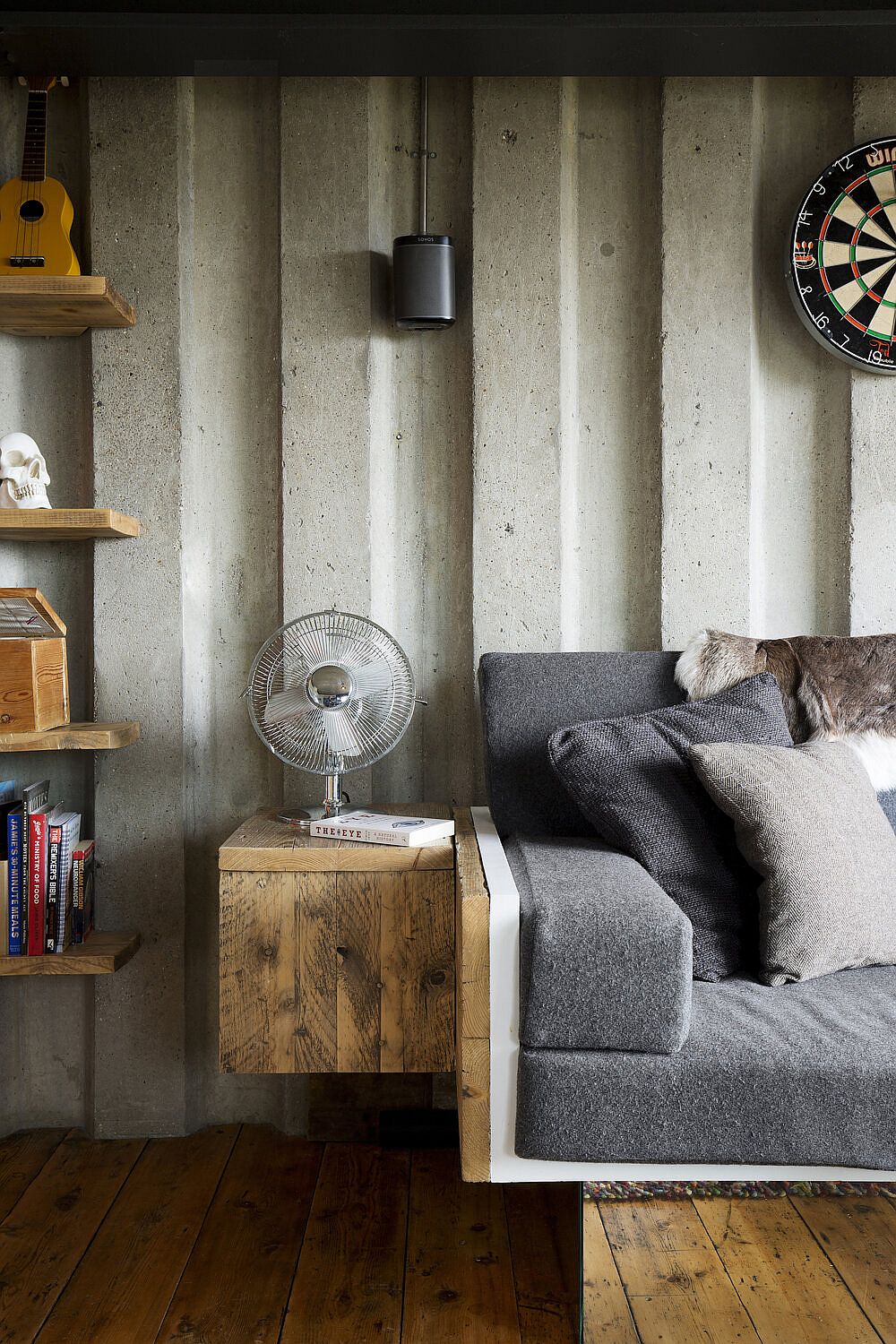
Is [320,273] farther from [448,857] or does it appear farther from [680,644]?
[448,857]

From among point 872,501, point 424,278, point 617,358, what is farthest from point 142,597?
point 872,501

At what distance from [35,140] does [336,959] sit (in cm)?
197

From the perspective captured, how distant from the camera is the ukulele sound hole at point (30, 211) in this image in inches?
94.0

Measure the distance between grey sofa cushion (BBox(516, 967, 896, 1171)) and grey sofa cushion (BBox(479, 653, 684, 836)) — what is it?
0.66 metres

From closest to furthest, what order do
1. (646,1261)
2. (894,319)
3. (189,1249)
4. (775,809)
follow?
1. (646,1261)
2. (775,809)
3. (189,1249)
4. (894,319)

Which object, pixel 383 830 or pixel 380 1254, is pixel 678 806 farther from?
pixel 380 1254

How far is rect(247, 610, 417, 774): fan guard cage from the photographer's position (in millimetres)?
2229

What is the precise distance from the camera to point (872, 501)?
2.52 metres

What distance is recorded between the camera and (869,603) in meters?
2.53

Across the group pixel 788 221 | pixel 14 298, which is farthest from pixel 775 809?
pixel 14 298

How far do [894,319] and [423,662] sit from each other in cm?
138

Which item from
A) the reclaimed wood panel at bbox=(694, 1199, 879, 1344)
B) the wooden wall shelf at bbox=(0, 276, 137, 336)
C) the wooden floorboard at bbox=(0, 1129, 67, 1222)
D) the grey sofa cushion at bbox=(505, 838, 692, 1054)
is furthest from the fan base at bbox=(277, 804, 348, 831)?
the wooden wall shelf at bbox=(0, 276, 137, 336)

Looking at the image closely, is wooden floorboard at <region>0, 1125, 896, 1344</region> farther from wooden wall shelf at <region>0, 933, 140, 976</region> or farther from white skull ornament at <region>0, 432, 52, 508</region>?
white skull ornament at <region>0, 432, 52, 508</region>

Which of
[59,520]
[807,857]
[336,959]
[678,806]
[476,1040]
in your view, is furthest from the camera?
[59,520]
